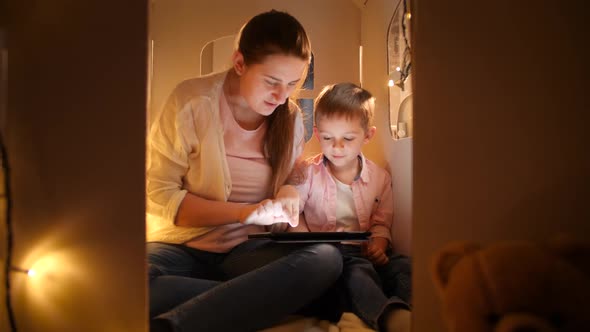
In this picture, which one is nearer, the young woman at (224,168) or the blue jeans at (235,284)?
the blue jeans at (235,284)

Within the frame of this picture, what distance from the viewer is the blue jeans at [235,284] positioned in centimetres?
80

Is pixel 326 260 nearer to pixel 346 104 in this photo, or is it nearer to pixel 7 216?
pixel 346 104

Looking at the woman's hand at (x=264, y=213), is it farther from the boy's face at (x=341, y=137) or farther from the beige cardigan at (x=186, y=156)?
the boy's face at (x=341, y=137)

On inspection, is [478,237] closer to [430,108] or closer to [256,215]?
[430,108]

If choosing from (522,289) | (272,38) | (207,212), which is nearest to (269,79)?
(272,38)

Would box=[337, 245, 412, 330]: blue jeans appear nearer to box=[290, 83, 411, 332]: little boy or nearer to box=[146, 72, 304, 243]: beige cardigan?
box=[290, 83, 411, 332]: little boy

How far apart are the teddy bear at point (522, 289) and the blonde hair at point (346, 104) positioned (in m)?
0.88

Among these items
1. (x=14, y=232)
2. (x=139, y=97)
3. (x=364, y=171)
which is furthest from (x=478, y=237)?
(x=364, y=171)

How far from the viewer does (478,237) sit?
24.0 inches

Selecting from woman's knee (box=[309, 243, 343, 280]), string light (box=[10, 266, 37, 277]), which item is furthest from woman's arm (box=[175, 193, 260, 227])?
string light (box=[10, 266, 37, 277])

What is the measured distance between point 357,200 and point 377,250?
0.17 m

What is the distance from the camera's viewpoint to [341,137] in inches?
53.7

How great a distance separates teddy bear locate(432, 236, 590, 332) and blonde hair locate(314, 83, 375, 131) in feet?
2.87

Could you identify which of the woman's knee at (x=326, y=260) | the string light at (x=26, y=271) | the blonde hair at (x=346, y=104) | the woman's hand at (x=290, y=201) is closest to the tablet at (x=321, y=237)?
the woman's knee at (x=326, y=260)
